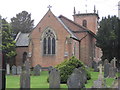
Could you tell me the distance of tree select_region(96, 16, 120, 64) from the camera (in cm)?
3847

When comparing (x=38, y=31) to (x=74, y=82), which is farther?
(x=38, y=31)

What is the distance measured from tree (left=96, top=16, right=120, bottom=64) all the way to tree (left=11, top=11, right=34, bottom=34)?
Result: 35.6 meters

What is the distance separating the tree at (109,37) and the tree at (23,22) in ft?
117

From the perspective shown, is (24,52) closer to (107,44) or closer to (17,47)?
(17,47)

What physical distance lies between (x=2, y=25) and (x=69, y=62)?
18159 millimetres

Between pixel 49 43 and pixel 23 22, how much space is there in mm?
38606

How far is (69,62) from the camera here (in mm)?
21359

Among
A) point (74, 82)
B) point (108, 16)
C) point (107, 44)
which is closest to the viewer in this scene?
point (74, 82)

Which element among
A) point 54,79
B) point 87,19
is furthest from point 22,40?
point 54,79

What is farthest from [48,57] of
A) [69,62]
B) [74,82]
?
[74,82]

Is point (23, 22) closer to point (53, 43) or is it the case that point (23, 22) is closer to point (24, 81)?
point (53, 43)

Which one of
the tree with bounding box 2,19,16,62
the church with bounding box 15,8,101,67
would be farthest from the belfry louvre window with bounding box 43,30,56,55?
the tree with bounding box 2,19,16,62

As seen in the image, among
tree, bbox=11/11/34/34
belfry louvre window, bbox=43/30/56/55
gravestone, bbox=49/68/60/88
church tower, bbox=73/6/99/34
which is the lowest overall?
gravestone, bbox=49/68/60/88

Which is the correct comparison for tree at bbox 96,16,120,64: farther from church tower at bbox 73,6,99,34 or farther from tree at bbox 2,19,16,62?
tree at bbox 2,19,16,62
